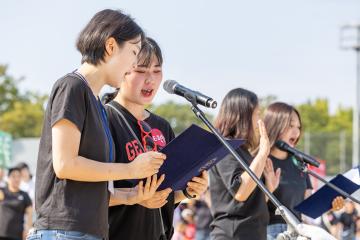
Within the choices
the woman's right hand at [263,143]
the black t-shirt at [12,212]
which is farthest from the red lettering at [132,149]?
the black t-shirt at [12,212]

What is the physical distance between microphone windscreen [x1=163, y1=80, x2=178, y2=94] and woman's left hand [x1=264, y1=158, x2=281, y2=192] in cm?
164

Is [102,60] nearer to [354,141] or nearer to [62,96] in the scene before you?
[62,96]

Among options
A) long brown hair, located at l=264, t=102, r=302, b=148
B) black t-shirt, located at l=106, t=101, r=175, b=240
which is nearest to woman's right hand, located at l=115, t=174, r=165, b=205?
black t-shirt, located at l=106, t=101, r=175, b=240

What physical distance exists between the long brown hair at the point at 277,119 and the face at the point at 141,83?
1.84m

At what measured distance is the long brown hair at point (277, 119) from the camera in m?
5.39

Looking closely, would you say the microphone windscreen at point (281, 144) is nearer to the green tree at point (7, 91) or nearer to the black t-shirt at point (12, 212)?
the black t-shirt at point (12, 212)

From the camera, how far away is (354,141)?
34.0m

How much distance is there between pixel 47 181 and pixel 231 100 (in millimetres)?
2400

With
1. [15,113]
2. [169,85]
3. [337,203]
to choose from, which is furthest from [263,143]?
[15,113]

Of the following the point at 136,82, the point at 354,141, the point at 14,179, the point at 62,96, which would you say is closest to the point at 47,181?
the point at 62,96

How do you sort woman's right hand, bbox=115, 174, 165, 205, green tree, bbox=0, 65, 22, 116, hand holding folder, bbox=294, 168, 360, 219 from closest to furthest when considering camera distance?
woman's right hand, bbox=115, 174, 165, 205, hand holding folder, bbox=294, 168, 360, 219, green tree, bbox=0, 65, 22, 116

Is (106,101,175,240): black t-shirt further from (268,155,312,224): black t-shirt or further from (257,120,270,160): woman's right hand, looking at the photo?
(268,155,312,224): black t-shirt

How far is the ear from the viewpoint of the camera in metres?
2.91

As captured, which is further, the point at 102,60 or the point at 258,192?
the point at 258,192
